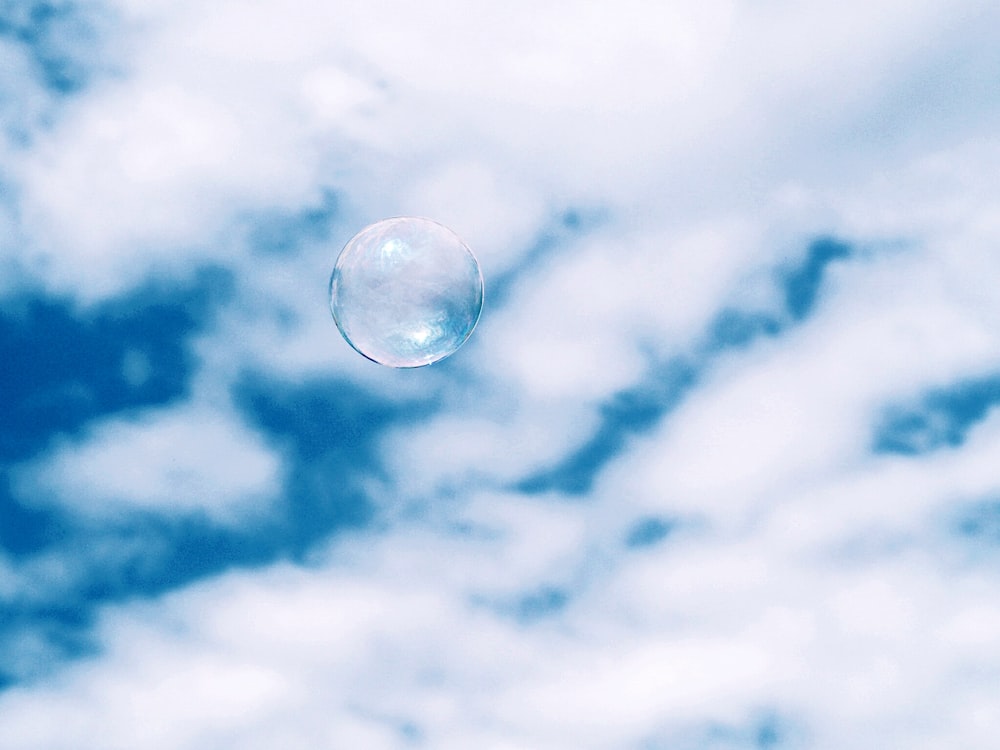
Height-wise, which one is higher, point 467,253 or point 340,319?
point 467,253

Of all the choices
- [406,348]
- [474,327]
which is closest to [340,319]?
[406,348]

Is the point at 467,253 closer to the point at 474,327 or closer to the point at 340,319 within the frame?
the point at 474,327

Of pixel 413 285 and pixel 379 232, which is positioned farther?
pixel 379 232

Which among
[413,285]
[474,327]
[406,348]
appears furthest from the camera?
[474,327]

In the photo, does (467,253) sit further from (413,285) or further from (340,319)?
(340,319)

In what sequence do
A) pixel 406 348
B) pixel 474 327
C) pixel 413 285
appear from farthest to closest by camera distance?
pixel 474 327 < pixel 406 348 < pixel 413 285

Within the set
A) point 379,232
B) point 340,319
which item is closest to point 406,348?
point 340,319
